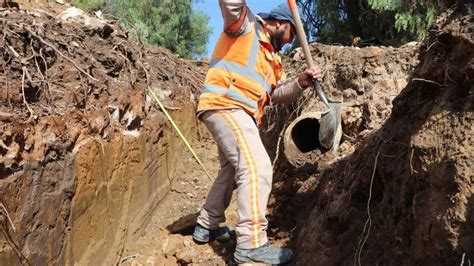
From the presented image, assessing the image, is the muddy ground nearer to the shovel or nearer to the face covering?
the shovel

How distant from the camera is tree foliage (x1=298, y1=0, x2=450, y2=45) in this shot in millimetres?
10453

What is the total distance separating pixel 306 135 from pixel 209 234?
1.59 meters

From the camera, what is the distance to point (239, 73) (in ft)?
11.8

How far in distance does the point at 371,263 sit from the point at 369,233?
8.0 inches

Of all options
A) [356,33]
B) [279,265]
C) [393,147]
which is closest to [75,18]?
[279,265]

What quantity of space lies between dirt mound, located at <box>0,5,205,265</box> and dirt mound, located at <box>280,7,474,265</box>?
4.99ft

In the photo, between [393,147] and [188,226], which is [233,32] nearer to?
[393,147]

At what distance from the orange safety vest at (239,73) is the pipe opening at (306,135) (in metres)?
1.28

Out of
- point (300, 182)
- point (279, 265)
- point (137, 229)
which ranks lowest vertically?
point (137, 229)

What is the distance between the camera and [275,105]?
5.79 m

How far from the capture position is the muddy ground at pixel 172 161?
Result: 2.41 metres

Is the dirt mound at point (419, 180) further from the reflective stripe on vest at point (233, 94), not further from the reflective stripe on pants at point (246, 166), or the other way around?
the reflective stripe on vest at point (233, 94)

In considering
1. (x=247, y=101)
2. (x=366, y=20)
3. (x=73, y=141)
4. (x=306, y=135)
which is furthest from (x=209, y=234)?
(x=366, y=20)

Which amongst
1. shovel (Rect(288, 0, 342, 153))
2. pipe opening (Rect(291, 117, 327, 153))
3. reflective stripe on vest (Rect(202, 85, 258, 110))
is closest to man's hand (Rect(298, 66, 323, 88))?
shovel (Rect(288, 0, 342, 153))
